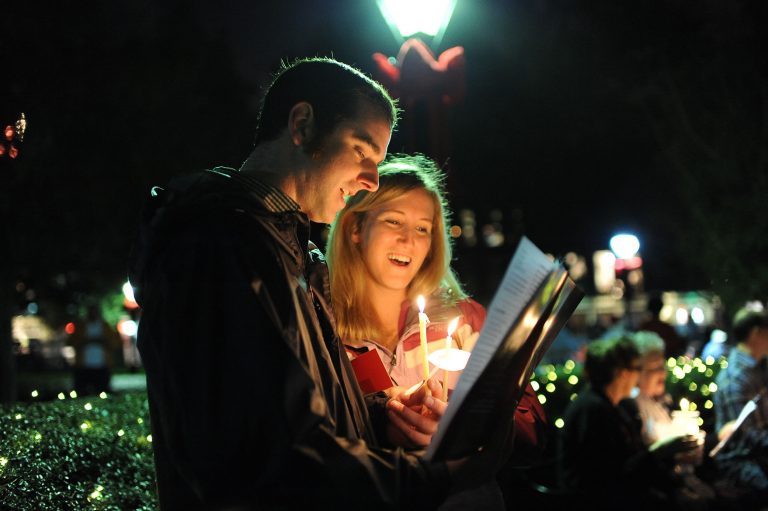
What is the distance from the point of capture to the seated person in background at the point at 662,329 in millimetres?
12500

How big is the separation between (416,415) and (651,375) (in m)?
5.39

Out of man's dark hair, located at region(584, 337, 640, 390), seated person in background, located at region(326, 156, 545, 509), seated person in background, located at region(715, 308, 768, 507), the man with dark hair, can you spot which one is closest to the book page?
the man with dark hair

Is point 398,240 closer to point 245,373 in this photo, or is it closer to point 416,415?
point 416,415

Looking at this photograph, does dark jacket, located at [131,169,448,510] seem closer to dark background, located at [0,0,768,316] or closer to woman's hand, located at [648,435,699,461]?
woman's hand, located at [648,435,699,461]

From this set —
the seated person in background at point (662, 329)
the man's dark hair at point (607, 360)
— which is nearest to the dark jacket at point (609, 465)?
the man's dark hair at point (607, 360)

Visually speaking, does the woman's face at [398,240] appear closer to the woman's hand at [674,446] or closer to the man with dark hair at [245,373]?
the man with dark hair at [245,373]

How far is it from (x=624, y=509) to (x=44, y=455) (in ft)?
14.7

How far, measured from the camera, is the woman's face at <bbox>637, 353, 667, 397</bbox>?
704cm

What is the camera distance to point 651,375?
7.07m

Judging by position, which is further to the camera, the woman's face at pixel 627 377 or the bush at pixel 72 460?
the woman's face at pixel 627 377

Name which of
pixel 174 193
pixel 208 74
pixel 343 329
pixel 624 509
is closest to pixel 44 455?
pixel 343 329

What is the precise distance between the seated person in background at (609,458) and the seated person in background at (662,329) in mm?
6470

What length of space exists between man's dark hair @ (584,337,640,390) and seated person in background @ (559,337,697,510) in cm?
1

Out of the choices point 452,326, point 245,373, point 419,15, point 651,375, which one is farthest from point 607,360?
point 245,373
